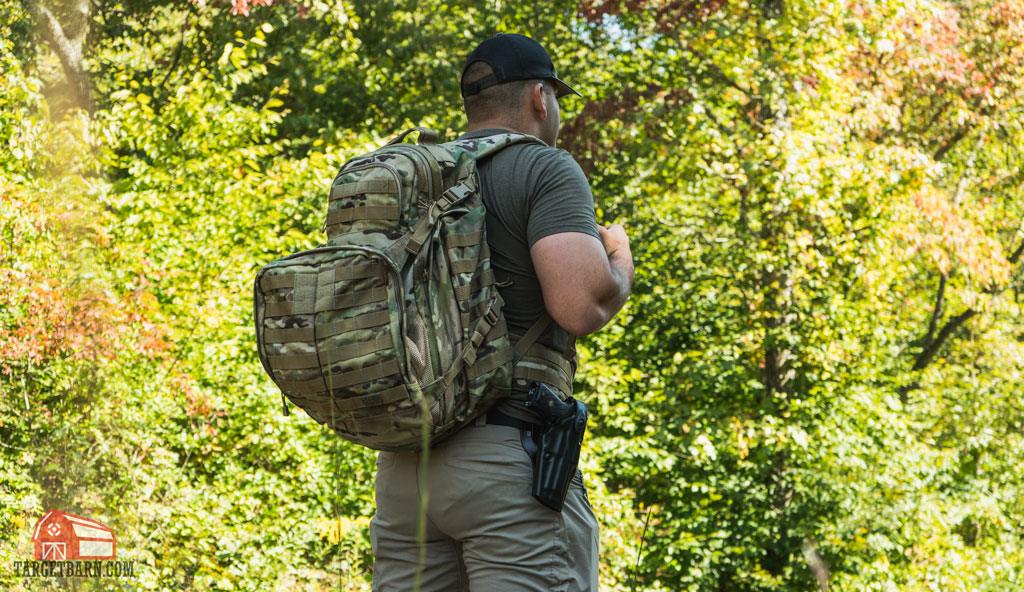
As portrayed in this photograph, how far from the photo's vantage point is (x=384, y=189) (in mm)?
1500

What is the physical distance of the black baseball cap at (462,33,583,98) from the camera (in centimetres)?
171

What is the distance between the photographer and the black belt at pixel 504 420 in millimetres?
1565

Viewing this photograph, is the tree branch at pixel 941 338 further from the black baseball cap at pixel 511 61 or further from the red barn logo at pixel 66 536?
the black baseball cap at pixel 511 61

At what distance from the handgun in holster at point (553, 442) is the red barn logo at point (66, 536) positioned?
3172 millimetres

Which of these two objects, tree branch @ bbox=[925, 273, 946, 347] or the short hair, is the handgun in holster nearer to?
the short hair

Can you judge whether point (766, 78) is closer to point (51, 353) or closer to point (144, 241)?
point (144, 241)

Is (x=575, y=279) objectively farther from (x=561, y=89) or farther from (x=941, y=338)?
(x=941, y=338)

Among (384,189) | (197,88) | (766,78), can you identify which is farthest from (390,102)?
(384,189)

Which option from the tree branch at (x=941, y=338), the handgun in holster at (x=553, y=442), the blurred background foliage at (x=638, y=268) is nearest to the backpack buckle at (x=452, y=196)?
the handgun in holster at (x=553, y=442)

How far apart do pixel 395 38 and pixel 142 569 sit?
7.02 meters

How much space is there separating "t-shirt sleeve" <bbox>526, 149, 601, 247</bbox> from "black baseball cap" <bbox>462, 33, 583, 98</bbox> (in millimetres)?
217

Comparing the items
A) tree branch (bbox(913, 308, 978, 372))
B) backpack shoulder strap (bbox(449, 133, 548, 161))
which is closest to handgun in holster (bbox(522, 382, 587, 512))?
backpack shoulder strap (bbox(449, 133, 548, 161))

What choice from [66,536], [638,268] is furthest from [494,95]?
[638,268]

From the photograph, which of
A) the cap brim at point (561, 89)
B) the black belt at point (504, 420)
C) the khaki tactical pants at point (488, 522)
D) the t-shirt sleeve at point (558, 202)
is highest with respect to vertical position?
the cap brim at point (561, 89)
